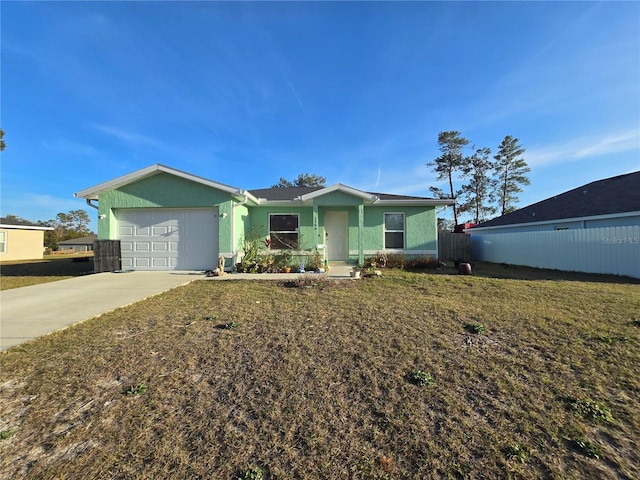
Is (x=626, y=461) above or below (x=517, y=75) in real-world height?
below

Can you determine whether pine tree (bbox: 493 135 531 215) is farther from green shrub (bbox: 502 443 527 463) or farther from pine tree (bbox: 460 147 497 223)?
green shrub (bbox: 502 443 527 463)

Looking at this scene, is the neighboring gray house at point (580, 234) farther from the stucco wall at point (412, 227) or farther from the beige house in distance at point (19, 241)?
the beige house in distance at point (19, 241)

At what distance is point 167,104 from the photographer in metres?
12.8

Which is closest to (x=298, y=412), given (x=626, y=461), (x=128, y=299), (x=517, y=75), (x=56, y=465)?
(x=56, y=465)

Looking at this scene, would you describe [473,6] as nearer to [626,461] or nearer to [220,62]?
[220,62]

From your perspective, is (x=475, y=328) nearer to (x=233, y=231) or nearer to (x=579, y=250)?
(x=233, y=231)

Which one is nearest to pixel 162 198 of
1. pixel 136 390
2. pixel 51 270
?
pixel 51 270

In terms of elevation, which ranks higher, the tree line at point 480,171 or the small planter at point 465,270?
the tree line at point 480,171

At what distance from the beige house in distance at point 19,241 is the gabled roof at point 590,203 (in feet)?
116

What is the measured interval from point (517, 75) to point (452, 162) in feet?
66.9

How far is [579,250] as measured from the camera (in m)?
10.8

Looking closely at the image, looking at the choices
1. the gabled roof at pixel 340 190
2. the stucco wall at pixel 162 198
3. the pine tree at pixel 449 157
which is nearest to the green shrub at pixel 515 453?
the gabled roof at pixel 340 190

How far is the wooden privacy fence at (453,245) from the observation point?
1723 cm

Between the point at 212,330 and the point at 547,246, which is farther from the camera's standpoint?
the point at 547,246
